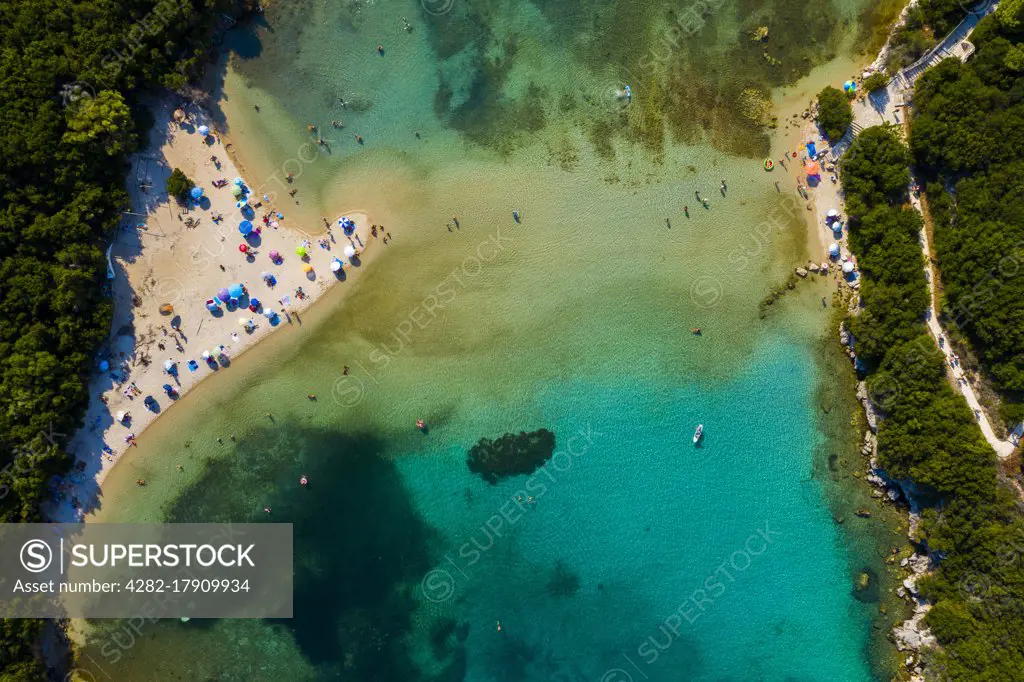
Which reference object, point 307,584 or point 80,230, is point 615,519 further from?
point 80,230

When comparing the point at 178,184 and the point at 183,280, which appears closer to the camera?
the point at 178,184

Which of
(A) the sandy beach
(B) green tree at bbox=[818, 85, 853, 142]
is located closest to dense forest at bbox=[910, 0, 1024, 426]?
(B) green tree at bbox=[818, 85, 853, 142]

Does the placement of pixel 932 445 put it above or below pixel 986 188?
below

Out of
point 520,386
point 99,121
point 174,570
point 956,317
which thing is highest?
point 956,317

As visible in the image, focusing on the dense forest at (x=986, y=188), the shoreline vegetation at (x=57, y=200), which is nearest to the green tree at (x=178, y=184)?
the shoreline vegetation at (x=57, y=200)

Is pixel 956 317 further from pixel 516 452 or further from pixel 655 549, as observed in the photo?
pixel 516 452

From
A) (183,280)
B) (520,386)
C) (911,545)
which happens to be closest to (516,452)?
(520,386)

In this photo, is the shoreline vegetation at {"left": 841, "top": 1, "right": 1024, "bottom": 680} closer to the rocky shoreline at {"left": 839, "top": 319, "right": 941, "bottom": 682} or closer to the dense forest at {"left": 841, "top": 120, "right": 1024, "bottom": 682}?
the dense forest at {"left": 841, "top": 120, "right": 1024, "bottom": 682}
